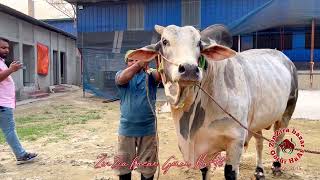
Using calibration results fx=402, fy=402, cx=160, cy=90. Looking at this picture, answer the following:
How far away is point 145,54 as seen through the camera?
3.10 meters

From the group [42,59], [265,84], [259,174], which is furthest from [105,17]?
[265,84]

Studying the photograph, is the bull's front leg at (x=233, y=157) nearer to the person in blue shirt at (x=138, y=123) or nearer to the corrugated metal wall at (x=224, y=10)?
the person in blue shirt at (x=138, y=123)

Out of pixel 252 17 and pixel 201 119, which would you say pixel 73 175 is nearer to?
pixel 201 119

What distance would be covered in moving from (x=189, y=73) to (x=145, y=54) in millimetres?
611

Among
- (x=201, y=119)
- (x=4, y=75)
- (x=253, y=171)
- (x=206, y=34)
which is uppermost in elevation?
(x=206, y=34)

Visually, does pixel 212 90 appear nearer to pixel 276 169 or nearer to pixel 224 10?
pixel 276 169

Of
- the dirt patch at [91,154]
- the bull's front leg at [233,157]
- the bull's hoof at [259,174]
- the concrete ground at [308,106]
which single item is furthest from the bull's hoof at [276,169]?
the concrete ground at [308,106]

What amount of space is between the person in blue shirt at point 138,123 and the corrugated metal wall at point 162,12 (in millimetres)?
15009

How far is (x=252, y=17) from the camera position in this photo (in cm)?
1320

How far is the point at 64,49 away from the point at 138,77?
2104cm

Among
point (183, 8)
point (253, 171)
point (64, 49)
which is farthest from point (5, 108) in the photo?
point (64, 49)

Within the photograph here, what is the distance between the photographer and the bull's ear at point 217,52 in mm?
3031

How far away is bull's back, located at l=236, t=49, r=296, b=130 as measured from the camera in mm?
3949

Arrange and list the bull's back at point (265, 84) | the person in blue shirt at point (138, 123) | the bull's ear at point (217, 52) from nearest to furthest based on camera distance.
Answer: the bull's ear at point (217, 52), the person in blue shirt at point (138, 123), the bull's back at point (265, 84)
